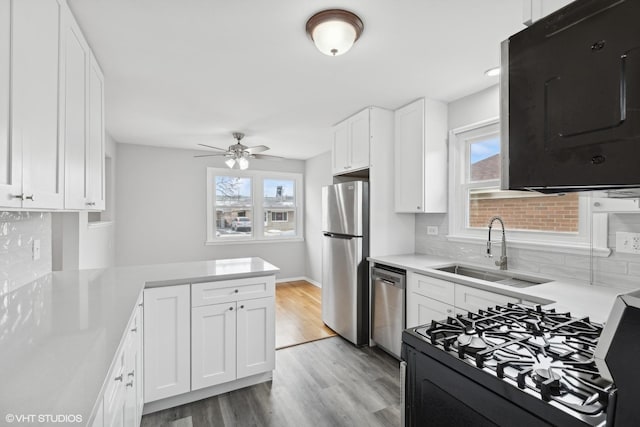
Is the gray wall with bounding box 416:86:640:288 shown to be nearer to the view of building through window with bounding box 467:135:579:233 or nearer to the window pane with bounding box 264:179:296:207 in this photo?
the view of building through window with bounding box 467:135:579:233

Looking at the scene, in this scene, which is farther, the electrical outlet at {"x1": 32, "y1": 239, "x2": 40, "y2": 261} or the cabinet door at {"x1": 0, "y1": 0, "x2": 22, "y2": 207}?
the electrical outlet at {"x1": 32, "y1": 239, "x2": 40, "y2": 261}

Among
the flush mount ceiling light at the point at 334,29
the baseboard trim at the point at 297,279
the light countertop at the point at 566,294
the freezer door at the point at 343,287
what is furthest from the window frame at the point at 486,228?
the baseboard trim at the point at 297,279

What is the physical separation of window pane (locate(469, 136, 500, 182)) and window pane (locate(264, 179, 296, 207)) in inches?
142

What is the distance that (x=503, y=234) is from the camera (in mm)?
2455

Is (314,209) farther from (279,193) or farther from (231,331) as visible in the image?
(231,331)

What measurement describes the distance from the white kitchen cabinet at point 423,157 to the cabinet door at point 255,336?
5.41 feet

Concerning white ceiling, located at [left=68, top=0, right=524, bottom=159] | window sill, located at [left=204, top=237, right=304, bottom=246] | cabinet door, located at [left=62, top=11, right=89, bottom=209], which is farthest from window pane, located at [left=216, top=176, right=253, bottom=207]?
cabinet door, located at [left=62, top=11, right=89, bottom=209]

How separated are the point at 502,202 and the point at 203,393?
281 cm

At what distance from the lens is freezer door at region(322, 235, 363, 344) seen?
3.07 meters

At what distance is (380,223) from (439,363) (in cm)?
226

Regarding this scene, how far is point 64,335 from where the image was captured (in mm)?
1095

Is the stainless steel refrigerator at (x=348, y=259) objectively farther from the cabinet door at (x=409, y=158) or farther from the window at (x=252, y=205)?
the window at (x=252, y=205)

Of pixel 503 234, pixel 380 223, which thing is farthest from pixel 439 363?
pixel 380 223

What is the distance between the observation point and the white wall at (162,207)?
4609 millimetres
